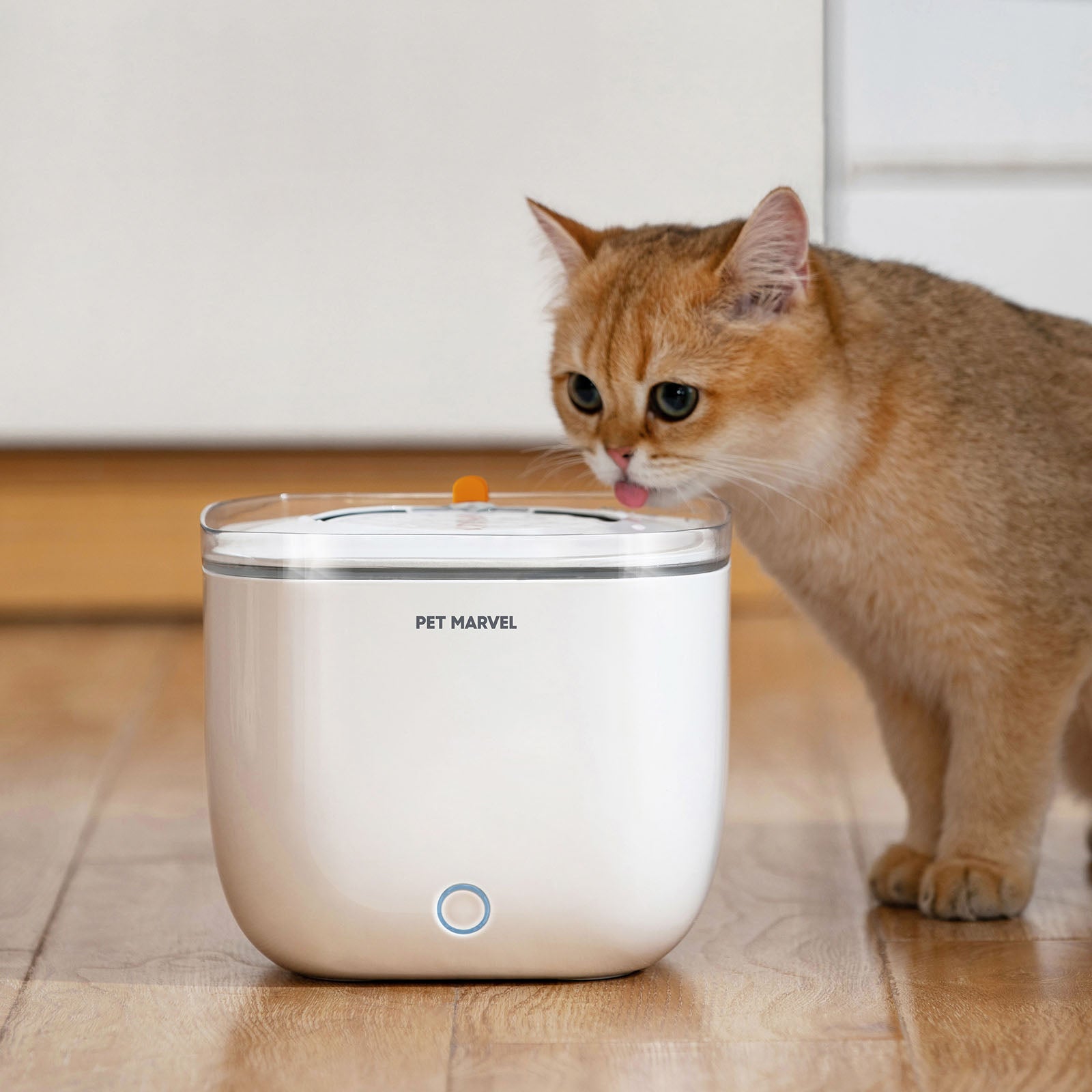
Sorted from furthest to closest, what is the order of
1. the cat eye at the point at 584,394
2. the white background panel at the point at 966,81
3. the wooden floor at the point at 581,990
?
the white background panel at the point at 966,81
the cat eye at the point at 584,394
the wooden floor at the point at 581,990

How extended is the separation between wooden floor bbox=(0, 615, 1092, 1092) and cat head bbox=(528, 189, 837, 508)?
1.09 ft

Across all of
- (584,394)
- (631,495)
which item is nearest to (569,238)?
(584,394)

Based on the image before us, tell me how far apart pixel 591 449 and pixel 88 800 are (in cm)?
60

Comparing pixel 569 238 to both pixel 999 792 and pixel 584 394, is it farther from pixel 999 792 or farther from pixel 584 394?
pixel 999 792

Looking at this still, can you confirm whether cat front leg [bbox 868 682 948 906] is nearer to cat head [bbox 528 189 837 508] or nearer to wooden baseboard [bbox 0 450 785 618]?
cat head [bbox 528 189 837 508]

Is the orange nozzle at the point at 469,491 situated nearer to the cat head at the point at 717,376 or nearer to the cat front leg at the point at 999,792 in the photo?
the cat head at the point at 717,376

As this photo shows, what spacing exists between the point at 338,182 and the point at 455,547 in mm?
1154

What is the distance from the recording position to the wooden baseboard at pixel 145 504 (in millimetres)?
2045

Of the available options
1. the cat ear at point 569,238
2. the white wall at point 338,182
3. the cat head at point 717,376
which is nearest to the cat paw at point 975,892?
the cat head at point 717,376

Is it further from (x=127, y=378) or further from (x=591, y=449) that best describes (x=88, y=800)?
(x=127, y=378)

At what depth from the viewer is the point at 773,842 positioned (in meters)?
1.22

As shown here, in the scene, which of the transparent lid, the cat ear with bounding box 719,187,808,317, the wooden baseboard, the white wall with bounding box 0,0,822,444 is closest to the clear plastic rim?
the transparent lid

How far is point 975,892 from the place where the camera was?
1.04 meters

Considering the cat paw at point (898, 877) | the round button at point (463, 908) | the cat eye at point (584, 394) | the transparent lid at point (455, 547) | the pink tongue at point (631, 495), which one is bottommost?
the cat paw at point (898, 877)
